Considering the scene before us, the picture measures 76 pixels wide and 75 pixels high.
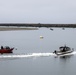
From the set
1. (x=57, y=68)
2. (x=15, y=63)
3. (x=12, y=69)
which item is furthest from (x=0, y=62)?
(x=57, y=68)

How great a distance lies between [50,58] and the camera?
2379 inches

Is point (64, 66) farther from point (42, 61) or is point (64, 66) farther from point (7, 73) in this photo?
point (7, 73)

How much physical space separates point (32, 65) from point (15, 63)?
2.68 meters

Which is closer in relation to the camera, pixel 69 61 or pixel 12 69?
pixel 12 69

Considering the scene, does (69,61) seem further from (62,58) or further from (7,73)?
(7,73)

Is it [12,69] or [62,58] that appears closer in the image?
[12,69]

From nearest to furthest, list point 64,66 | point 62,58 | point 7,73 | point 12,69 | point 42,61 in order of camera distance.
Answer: point 7,73, point 12,69, point 64,66, point 42,61, point 62,58

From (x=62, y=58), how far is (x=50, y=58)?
2154 mm

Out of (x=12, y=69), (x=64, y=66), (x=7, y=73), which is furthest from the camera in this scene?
(x=64, y=66)

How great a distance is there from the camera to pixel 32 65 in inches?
2121

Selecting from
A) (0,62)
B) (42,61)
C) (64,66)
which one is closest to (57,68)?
(64,66)

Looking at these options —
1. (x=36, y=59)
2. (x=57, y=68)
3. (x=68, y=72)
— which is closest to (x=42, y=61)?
(x=36, y=59)

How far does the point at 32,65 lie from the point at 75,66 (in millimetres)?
6262

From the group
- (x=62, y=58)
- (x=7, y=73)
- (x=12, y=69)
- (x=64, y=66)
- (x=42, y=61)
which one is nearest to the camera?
(x=7, y=73)
